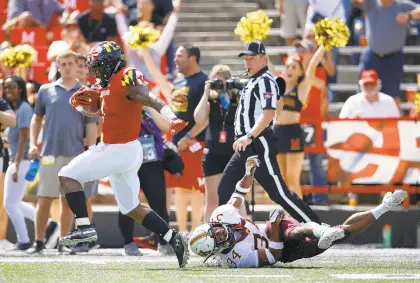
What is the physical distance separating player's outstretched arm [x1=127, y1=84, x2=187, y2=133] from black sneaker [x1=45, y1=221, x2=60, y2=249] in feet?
13.3

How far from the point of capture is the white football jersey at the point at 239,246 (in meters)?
10.8

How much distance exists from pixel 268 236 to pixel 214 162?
2955 mm

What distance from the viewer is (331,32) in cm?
1420

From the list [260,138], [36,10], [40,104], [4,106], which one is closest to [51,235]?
[40,104]

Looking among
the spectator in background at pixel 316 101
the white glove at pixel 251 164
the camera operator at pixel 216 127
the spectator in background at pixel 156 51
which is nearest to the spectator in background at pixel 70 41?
the spectator in background at pixel 156 51

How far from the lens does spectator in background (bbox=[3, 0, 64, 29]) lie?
20.1 metres

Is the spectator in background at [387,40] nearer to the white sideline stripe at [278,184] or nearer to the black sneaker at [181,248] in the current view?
the white sideline stripe at [278,184]

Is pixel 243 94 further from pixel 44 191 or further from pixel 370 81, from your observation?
pixel 370 81

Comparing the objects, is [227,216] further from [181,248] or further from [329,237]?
[329,237]

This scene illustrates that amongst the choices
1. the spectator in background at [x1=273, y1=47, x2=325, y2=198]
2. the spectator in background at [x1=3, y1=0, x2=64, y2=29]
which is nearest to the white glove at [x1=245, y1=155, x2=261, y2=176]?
the spectator in background at [x1=273, y1=47, x2=325, y2=198]

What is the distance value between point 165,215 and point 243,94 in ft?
6.08

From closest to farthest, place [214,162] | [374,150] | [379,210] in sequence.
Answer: [379,210], [214,162], [374,150]

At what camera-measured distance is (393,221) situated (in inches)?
595

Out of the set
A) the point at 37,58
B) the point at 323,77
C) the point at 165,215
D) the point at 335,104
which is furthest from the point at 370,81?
the point at 37,58
